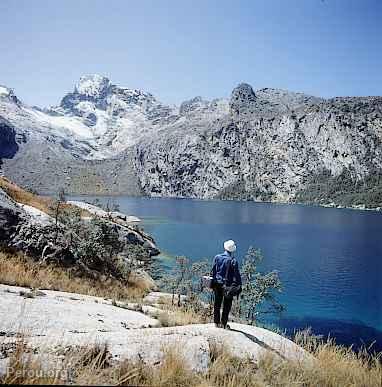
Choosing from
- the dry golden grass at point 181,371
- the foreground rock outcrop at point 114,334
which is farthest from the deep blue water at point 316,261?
the dry golden grass at point 181,371

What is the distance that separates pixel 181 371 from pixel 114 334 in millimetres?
1855

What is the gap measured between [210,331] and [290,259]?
57069mm

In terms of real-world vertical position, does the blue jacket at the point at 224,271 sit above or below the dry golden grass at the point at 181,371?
above

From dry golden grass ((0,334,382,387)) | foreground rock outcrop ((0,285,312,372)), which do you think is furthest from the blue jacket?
dry golden grass ((0,334,382,387))

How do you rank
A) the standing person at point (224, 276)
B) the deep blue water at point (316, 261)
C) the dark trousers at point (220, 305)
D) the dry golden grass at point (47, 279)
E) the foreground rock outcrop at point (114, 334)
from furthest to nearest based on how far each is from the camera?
the deep blue water at point (316, 261), the dry golden grass at point (47, 279), the standing person at point (224, 276), the dark trousers at point (220, 305), the foreground rock outcrop at point (114, 334)

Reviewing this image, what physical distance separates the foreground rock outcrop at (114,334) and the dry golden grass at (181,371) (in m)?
0.24

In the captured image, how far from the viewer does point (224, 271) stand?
9305 mm

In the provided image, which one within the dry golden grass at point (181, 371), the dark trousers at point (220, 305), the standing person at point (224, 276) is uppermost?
the standing person at point (224, 276)

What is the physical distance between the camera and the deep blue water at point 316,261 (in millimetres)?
37844

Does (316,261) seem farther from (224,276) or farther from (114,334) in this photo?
(114,334)

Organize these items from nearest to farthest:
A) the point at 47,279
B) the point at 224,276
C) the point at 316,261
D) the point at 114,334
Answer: the point at 114,334, the point at 224,276, the point at 47,279, the point at 316,261

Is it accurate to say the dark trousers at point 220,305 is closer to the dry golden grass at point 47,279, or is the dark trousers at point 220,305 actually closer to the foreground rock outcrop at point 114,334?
the foreground rock outcrop at point 114,334

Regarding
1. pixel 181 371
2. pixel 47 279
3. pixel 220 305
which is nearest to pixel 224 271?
pixel 220 305

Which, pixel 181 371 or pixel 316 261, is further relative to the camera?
pixel 316 261
